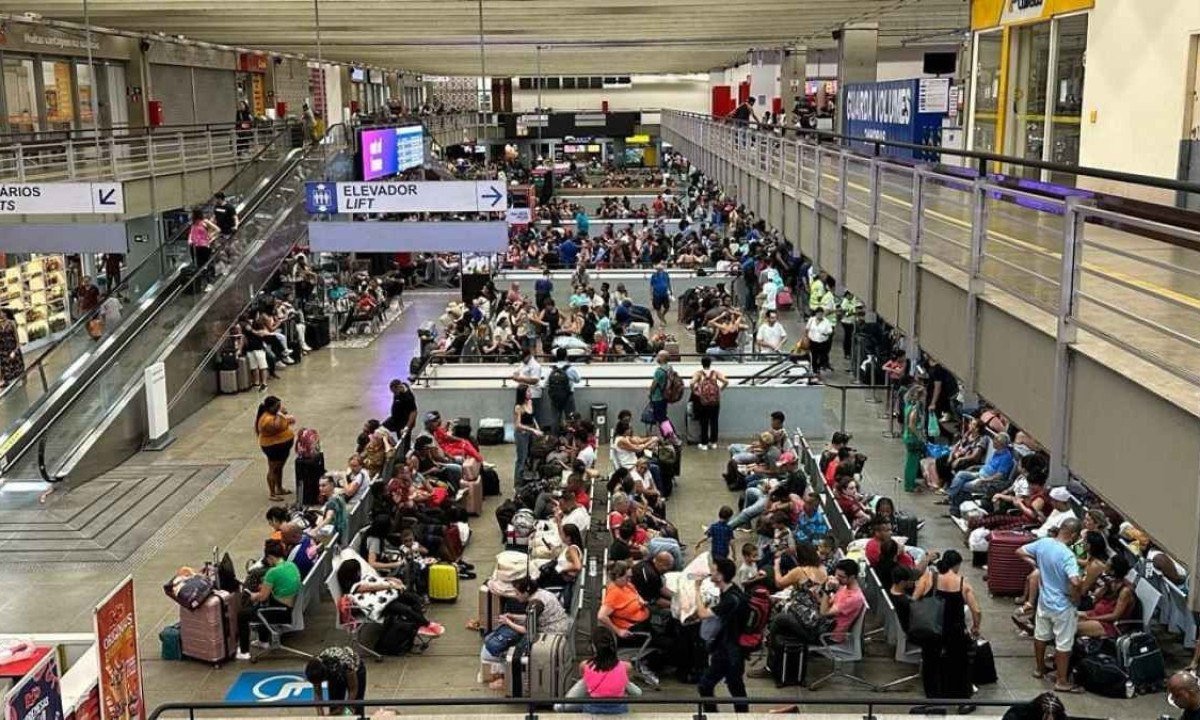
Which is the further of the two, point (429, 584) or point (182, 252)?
point (182, 252)

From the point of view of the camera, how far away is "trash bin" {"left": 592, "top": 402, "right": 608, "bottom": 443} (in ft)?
58.7

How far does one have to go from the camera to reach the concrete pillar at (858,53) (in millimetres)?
30234

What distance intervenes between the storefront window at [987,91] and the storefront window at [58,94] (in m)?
21.0

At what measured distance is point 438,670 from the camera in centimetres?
1073

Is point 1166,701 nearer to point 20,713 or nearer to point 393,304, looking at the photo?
point 20,713

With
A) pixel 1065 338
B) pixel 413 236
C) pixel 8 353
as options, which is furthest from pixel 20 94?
pixel 1065 338

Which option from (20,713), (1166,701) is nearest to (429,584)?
(20,713)

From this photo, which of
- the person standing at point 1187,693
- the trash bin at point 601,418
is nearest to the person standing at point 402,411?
the trash bin at point 601,418

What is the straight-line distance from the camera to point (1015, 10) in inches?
641

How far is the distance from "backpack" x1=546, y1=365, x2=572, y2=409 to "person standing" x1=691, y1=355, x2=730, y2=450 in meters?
1.81

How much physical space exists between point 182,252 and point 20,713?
18017mm

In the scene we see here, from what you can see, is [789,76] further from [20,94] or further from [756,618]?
[756,618]

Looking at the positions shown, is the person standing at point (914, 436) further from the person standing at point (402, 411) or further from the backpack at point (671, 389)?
the person standing at point (402, 411)

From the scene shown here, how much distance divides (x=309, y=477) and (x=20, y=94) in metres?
16.7
